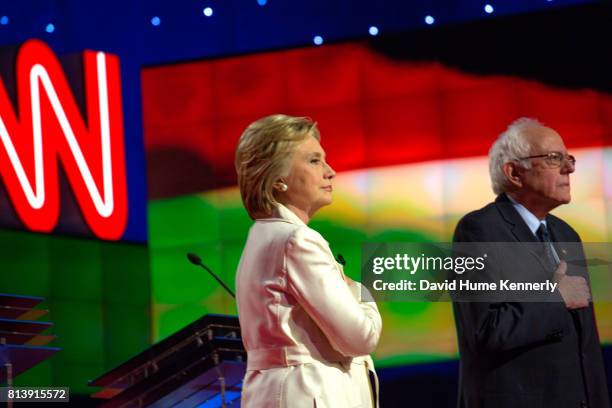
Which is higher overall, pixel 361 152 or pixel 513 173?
pixel 361 152

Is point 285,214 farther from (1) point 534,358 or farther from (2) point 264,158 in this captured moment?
(1) point 534,358

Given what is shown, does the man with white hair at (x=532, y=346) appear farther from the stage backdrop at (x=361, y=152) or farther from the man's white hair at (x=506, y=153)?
the stage backdrop at (x=361, y=152)

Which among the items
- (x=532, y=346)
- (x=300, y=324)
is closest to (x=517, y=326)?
(x=532, y=346)

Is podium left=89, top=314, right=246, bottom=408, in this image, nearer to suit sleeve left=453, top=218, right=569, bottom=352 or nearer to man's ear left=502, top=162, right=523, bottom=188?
suit sleeve left=453, top=218, right=569, bottom=352

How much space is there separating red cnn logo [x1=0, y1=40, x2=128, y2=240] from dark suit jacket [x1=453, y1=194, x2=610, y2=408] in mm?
2968

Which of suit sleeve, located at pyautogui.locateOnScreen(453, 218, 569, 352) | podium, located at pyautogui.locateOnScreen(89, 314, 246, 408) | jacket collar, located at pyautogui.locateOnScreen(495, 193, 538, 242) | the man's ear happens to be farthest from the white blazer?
podium, located at pyautogui.locateOnScreen(89, 314, 246, 408)

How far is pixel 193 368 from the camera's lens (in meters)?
3.88

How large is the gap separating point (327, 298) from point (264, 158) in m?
0.37

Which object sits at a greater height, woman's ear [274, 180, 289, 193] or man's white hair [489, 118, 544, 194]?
man's white hair [489, 118, 544, 194]

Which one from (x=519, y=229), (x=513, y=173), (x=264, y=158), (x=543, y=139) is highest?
(x=543, y=139)

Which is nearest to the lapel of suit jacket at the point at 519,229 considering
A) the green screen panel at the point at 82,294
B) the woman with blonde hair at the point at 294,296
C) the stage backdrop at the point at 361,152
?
the woman with blonde hair at the point at 294,296

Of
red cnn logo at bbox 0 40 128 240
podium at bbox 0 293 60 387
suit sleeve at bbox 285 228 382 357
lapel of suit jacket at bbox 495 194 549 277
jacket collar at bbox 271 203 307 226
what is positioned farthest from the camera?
red cnn logo at bbox 0 40 128 240

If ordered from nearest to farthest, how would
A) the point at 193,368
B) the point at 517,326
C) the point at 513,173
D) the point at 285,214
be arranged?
the point at 285,214 < the point at 517,326 < the point at 513,173 < the point at 193,368

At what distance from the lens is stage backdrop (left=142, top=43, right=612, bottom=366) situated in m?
5.28
